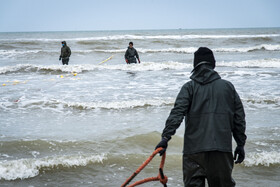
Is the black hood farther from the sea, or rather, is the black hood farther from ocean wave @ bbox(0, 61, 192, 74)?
ocean wave @ bbox(0, 61, 192, 74)

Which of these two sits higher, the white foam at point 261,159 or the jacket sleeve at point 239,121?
the jacket sleeve at point 239,121

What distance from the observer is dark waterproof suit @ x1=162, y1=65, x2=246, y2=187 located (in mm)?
2658

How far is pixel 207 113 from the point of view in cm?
268

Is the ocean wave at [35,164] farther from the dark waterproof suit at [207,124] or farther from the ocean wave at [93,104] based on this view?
the ocean wave at [93,104]

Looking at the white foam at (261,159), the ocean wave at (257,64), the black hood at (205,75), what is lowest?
the white foam at (261,159)

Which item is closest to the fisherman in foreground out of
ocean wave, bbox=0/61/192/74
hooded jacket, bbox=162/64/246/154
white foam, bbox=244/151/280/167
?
hooded jacket, bbox=162/64/246/154

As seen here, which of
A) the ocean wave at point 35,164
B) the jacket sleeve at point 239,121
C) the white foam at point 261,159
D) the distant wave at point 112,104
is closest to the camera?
the jacket sleeve at point 239,121

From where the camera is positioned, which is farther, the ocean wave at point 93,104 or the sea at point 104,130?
the ocean wave at point 93,104

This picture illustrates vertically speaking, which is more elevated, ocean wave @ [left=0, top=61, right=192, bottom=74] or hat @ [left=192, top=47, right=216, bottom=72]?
hat @ [left=192, top=47, right=216, bottom=72]

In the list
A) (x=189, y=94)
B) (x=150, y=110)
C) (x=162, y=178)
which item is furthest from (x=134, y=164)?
(x=150, y=110)

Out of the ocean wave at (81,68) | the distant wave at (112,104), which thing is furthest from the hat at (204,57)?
the ocean wave at (81,68)

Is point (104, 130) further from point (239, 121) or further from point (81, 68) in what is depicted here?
point (81, 68)

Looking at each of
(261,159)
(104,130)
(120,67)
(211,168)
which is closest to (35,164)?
(104,130)

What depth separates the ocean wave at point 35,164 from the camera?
477cm
